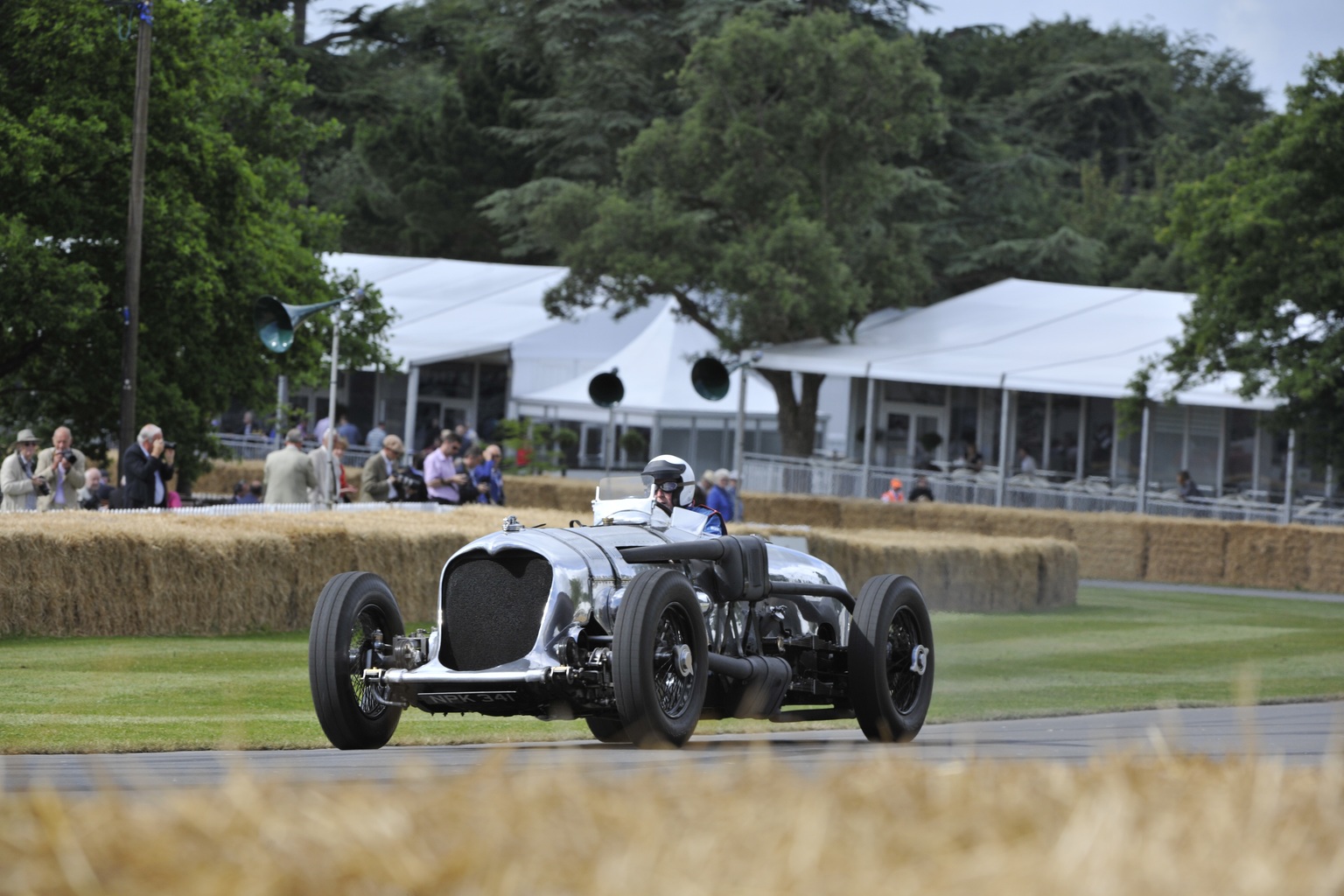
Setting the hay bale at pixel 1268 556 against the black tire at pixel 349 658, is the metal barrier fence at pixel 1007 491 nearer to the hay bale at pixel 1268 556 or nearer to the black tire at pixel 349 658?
the hay bale at pixel 1268 556

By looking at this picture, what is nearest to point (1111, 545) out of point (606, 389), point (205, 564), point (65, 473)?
point (606, 389)

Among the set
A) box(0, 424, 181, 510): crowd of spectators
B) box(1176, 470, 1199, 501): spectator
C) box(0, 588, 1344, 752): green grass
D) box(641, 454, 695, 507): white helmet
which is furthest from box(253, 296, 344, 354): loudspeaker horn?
box(1176, 470, 1199, 501): spectator

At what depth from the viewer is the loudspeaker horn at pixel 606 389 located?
32.8 m

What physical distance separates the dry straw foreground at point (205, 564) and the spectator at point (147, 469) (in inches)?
59.6

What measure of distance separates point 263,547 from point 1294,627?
45.9 feet

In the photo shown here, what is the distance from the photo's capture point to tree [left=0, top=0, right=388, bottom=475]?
26016 millimetres

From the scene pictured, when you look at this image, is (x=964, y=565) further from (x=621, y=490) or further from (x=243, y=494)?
(x=621, y=490)

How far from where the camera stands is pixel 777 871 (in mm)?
2172

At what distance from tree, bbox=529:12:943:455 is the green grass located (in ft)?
67.6

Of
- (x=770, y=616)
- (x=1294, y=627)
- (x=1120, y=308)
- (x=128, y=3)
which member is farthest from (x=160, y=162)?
(x=1120, y=308)

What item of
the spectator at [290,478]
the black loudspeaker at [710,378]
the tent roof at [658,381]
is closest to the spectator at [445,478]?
the spectator at [290,478]

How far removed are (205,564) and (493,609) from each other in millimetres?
8339

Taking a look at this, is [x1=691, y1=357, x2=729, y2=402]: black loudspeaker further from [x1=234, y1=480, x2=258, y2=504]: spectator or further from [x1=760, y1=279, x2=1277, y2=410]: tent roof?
[x1=760, y1=279, x2=1277, y2=410]: tent roof

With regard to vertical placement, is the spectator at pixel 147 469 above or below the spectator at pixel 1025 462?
below
